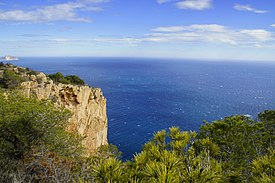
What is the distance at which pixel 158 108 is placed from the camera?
6569 cm

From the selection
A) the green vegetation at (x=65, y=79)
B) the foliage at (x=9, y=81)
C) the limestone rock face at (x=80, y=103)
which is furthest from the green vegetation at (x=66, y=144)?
the green vegetation at (x=65, y=79)

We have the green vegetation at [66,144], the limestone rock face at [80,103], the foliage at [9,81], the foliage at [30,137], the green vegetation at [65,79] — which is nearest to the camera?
the green vegetation at [66,144]

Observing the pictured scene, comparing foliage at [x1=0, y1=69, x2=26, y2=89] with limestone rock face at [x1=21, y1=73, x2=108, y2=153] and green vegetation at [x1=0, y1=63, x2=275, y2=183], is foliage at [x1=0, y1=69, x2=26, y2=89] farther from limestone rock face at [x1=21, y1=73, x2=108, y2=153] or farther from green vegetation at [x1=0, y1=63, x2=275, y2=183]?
green vegetation at [x1=0, y1=63, x2=275, y2=183]

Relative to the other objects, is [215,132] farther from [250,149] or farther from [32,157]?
[32,157]


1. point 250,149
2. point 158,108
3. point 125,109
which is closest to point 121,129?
point 125,109

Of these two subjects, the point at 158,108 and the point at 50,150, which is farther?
the point at 158,108

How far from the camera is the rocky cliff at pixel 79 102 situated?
79.2 ft

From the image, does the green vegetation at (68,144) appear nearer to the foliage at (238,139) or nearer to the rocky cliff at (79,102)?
the foliage at (238,139)

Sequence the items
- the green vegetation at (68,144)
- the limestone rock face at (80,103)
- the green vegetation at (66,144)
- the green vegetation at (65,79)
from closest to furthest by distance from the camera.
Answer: the green vegetation at (68,144) < the green vegetation at (66,144) < the limestone rock face at (80,103) < the green vegetation at (65,79)

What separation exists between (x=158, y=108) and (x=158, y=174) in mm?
62100

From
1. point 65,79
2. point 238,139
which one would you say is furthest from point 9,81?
point 238,139

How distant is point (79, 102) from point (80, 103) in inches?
9.9

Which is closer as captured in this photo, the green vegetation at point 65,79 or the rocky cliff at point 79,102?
the rocky cliff at point 79,102

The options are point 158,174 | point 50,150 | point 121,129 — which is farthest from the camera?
point 121,129
